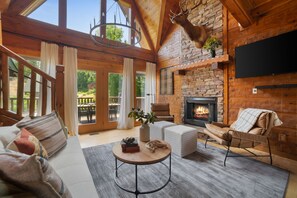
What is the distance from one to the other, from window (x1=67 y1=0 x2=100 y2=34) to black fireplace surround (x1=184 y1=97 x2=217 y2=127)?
3.61 m

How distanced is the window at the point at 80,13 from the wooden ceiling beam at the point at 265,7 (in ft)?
12.4

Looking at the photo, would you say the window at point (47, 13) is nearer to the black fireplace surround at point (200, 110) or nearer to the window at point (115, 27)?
the window at point (115, 27)

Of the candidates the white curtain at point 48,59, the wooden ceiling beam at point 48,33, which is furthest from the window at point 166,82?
the white curtain at point 48,59

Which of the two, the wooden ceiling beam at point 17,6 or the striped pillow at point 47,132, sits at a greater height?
the wooden ceiling beam at point 17,6

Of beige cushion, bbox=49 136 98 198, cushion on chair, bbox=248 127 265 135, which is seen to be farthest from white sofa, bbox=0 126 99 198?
cushion on chair, bbox=248 127 265 135

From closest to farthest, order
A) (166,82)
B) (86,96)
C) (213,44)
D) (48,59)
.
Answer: (48,59) < (213,44) < (86,96) < (166,82)

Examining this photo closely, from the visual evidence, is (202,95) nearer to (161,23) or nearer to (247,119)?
(247,119)

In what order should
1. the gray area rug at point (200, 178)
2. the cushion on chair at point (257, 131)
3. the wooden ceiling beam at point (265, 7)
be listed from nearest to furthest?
the gray area rug at point (200, 178) → the cushion on chair at point (257, 131) → the wooden ceiling beam at point (265, 7)

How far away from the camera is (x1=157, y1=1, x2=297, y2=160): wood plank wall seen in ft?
8.71

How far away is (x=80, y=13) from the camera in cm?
432

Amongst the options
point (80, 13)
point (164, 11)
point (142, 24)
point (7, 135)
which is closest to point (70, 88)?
point (80, 13)

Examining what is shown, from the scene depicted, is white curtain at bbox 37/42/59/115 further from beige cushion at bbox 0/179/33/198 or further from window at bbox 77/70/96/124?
beige cushion at bbox 0/179/33/198

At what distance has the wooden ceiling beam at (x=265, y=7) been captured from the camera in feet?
9.07

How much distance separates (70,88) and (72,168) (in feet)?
9.78
